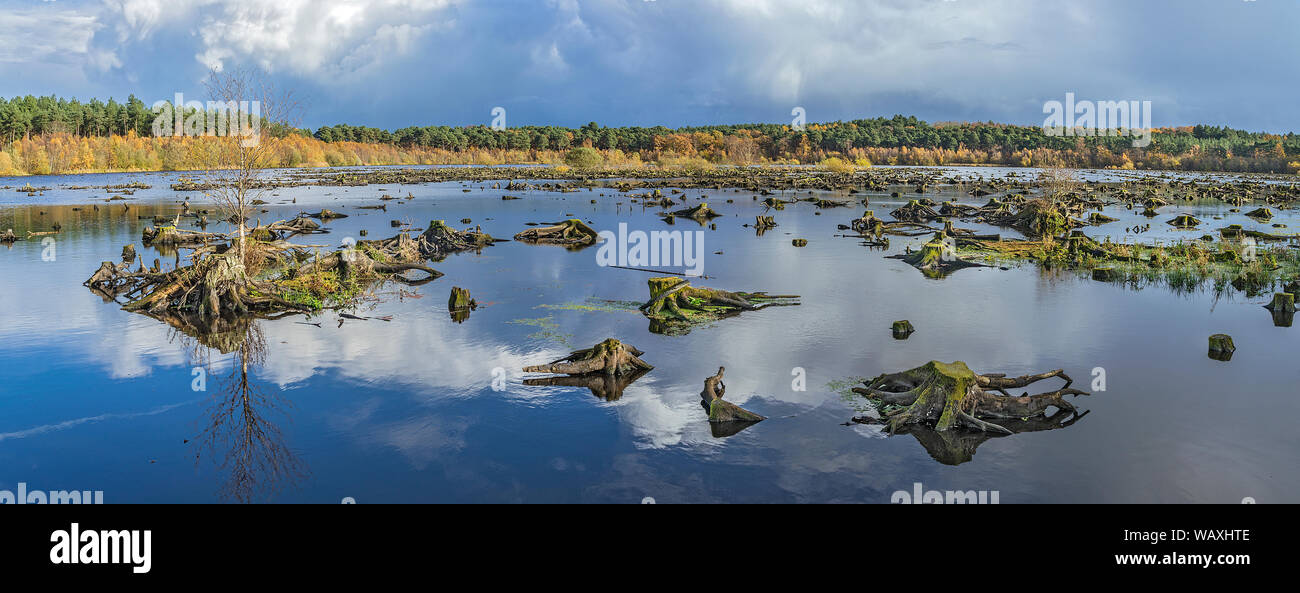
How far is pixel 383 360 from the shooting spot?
16172 millimetres

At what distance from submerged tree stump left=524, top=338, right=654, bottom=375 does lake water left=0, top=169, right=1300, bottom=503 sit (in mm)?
484

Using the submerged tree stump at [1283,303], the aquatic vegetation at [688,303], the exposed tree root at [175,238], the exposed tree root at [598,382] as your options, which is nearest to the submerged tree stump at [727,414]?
the exposed tree root at [598,382]

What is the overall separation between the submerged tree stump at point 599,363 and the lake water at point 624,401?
484 mm

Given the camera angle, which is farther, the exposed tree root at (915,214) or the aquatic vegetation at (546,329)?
the exposed tree root at (915,214)

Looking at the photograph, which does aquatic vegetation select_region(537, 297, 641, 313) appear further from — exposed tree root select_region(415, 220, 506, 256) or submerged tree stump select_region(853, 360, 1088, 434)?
exposed tree root select_region(415, 220, 506, 256)

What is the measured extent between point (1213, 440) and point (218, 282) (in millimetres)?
21430

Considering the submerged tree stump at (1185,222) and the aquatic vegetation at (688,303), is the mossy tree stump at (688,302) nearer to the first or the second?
the aquatic vegetation at (688,303)

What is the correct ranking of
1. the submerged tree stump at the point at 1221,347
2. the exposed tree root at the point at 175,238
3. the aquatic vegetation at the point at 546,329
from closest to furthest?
the submerged tree stump at the point at 1221,347, the aquatic vegetation at the point at 546,329, the exposed tree root at the point at 175,238

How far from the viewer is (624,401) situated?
13.5m

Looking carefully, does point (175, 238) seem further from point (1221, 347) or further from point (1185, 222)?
point (1185, 222)

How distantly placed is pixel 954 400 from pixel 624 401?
5244mm

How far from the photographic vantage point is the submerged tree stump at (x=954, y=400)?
1202 centimetres
